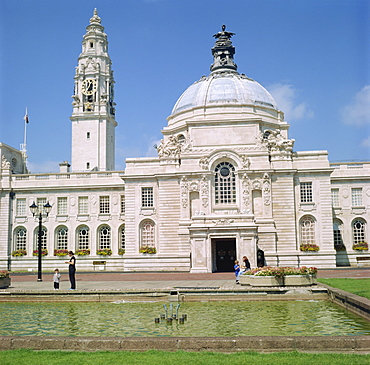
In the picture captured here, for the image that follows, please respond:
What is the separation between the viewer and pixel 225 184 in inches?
1948

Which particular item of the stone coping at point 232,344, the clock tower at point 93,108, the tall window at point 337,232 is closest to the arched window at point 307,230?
the tall window at point 337,232

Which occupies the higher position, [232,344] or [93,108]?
[93,108]

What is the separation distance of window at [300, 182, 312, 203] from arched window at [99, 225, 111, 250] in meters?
21.7

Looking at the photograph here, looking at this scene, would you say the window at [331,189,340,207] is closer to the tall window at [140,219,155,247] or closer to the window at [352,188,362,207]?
the window at [352,188,362,207]

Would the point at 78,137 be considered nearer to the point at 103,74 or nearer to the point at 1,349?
the point at 103,74

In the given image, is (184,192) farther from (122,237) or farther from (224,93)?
(224,93)

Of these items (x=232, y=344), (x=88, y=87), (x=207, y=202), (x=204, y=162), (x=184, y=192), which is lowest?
(x=232, y=344)

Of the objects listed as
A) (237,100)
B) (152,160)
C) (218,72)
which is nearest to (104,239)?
(152,160)

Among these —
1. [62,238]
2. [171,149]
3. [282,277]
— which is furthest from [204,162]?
[282,277]

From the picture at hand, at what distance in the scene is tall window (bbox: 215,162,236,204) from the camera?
161 feet

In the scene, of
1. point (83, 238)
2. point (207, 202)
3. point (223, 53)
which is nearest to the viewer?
point (207, 202)

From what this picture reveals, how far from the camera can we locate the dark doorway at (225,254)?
156 feet

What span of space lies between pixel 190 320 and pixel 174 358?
19.7 ft

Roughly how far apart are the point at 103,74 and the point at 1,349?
6686 centimetres
